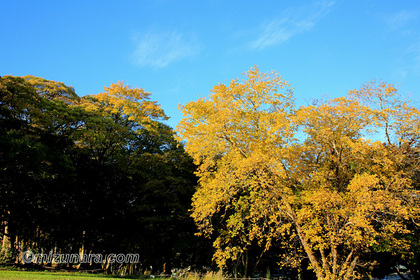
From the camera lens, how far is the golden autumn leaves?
12.8 metres

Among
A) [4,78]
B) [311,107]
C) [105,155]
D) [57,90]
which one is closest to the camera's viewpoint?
[311,107]

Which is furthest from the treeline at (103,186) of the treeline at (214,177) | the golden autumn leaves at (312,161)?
the golden autumn leaves at (312,161)

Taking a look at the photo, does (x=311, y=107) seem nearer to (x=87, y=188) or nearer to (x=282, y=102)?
(x=282, y=102)

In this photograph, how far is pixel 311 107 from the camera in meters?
14.3

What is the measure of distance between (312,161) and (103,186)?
51.3 feet

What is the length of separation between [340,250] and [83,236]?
19.2 meters

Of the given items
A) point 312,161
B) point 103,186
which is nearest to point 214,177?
point 312,161

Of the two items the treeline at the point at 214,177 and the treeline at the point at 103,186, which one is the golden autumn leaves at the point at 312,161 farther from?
the treeline at the point at 103,186

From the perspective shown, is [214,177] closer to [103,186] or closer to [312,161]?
[312,161]

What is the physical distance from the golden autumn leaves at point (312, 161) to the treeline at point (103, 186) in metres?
8.06

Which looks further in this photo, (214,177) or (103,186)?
(103,186)

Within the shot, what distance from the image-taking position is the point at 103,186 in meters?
23.1

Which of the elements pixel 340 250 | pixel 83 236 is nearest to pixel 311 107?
pixel 340 250

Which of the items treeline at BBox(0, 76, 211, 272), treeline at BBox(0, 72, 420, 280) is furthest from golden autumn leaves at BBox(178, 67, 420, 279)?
treeline at BBox(0, 76, 211, 272)
